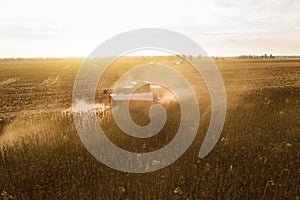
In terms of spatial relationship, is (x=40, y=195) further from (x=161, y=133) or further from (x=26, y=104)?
(x=26, y=104)

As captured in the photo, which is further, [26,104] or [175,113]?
[26,104]

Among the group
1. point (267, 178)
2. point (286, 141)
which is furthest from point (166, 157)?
point (286, 141)

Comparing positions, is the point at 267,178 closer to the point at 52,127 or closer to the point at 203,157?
the point at 203,157

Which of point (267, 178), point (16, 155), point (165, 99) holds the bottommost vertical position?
point (267, 178)

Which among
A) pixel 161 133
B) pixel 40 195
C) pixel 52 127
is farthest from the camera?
pixel 52 127

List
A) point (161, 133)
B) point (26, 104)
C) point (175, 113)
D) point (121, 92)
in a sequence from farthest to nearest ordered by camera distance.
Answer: point (26, 104) → point (121, 92) → point (175, 113) → point (161, 133)

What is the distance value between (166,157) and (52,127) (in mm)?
3950

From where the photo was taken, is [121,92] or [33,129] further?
[121,92]

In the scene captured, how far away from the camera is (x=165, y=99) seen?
10680 mm

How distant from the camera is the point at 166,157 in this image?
5953 mm

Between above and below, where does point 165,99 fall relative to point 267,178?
above

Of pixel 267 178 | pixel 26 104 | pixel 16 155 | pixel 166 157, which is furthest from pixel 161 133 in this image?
pixel 26 104

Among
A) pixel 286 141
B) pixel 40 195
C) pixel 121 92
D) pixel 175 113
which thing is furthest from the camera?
pixel 121 92

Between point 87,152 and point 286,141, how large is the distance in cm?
503
